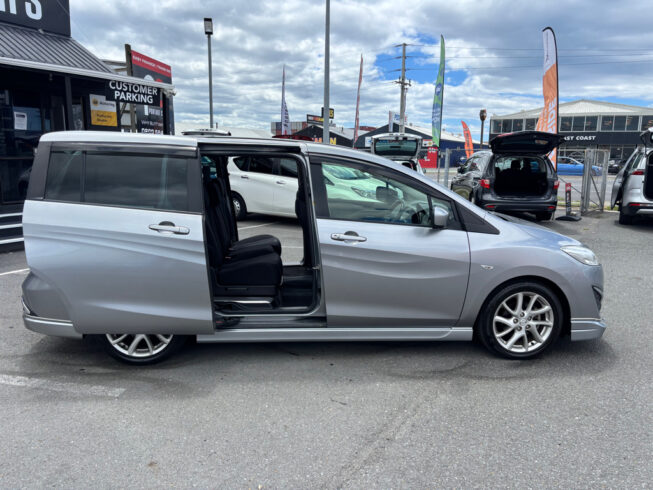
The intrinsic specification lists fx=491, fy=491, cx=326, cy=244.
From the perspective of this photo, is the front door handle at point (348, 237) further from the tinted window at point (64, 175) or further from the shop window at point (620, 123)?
the shop window at point (620, 123)

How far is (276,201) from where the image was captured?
412 inches

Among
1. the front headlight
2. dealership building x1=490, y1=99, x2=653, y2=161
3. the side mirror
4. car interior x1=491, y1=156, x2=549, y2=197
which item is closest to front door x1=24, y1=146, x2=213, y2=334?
the side mirror

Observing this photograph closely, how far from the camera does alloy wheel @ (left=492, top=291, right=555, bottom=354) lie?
12.5 ft

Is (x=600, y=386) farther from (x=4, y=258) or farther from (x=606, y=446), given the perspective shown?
(x=4, y=258)

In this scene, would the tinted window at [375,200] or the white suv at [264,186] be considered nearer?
the tinted window at [375,200]

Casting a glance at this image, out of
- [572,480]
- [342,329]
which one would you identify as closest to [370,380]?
[342,329]

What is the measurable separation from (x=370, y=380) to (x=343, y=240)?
104 centimetres

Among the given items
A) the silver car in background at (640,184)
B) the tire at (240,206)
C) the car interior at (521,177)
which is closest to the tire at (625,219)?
the silver car in background at (640,184)

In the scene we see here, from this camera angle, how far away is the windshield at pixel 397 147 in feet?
50.6

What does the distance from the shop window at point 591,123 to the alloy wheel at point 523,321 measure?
60.8 metres

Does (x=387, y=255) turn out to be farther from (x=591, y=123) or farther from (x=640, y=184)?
(x=591, y=123)

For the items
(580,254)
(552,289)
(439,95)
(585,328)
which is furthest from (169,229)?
(439,95)

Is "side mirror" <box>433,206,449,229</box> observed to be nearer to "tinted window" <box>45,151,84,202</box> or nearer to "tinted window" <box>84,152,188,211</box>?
"tinted window" <box>84,152,188,211</box>

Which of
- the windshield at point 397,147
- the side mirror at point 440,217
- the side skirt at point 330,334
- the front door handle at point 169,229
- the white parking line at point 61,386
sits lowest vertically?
the white parking line at point 61,386
